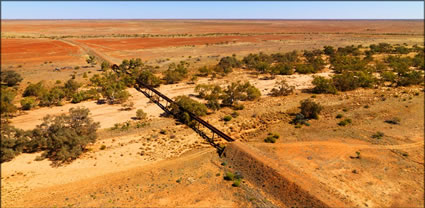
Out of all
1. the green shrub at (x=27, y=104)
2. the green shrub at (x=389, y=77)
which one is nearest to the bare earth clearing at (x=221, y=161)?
the green shrub at (x=27, y=104)

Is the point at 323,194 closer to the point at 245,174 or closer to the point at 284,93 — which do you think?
the point at 245,174

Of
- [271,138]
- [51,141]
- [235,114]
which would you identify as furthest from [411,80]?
[51,141]

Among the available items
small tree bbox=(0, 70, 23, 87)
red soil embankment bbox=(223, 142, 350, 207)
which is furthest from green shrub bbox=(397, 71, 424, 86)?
small tree bbox=(0, 70, 23, 87)

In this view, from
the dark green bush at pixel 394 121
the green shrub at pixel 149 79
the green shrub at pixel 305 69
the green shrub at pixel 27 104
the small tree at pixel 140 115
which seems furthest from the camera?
the green shrub at pixel 305 69

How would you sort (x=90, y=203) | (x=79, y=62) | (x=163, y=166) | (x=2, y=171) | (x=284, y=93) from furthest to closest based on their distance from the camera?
1. (x=79, y=62)
2. (x=284, y=93)
3. (x=163, y=166)
4. (x=2, y=171)
5. (x=90, y=203)

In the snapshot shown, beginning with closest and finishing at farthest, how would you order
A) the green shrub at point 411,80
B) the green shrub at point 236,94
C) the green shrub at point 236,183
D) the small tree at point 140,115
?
the green shrub at point 236,183 < the small tree at point 140,115 < the green shrub at point 236,94 < the green shrub at point 411,80

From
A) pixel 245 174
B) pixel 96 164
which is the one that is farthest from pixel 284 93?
pixel 96 164

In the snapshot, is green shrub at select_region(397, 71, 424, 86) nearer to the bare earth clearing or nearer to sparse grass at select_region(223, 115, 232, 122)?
the bare earth clearing

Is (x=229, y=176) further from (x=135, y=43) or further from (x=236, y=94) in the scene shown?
(x=135, y=43)

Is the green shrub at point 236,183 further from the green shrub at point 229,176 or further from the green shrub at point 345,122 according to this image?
the green shrub at point 345,122
